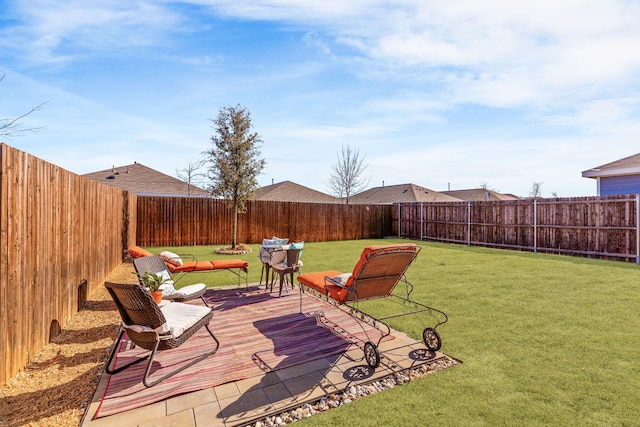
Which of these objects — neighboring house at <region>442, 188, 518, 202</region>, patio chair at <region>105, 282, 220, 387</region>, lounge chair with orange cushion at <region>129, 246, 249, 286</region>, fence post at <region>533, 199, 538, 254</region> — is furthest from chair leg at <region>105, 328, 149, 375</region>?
neighboring house at <region>442, 188, 518, 202</region>

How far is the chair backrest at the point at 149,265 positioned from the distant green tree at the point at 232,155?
328 inches

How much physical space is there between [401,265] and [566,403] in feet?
6.41

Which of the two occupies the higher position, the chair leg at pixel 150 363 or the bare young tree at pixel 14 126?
the bare young tree at pixel 14 126

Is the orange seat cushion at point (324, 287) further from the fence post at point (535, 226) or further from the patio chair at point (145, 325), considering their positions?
the fence post at point (535, 226)

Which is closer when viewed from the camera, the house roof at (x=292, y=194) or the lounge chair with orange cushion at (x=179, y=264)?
the lounge chair with orange cushion at (x=179, y=264)

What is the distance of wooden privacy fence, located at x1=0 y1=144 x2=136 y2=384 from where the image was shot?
9.59 ft

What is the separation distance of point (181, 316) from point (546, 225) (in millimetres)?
13579

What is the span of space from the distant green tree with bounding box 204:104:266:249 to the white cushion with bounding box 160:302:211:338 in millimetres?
10062

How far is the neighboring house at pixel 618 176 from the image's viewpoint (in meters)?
14.4

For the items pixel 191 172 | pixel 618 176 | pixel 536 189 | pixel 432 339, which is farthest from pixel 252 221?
pixel 536 189

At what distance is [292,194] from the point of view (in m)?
30.9

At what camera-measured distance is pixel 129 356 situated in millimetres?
3557

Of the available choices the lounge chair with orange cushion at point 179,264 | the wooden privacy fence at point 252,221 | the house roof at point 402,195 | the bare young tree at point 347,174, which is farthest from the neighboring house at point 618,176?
the bare young tree at point 347,174

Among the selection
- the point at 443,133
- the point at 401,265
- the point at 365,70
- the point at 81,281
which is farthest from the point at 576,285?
the point at 443,133
